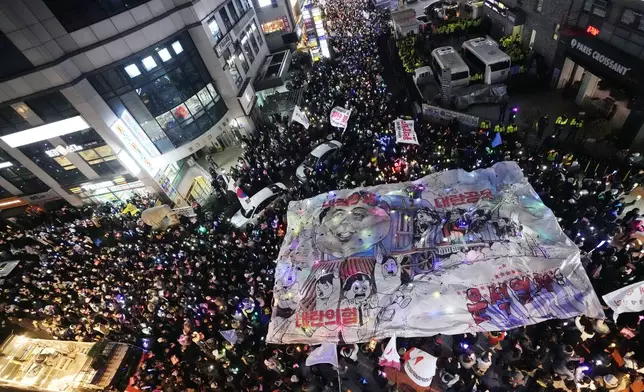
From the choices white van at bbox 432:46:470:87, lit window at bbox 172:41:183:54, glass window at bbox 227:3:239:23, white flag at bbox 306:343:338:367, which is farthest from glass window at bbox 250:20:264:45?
white flag at bbox 306:343:338:367

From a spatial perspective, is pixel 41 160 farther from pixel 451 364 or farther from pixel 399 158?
pixel 451 364

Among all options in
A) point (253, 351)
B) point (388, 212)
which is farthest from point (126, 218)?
point (388, 212)

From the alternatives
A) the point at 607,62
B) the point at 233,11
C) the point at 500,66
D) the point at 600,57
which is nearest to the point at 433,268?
the point at 607,62

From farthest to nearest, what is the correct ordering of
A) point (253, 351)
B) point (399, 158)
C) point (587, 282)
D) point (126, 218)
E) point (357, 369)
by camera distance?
1. point (126, 218)
2. point (399, 158)
3. point (253, 351)
4. point (357, 369)
5. point (587, 282)

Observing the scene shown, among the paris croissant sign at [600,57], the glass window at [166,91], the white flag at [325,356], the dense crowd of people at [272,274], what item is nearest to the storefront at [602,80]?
the paris croissant sign at [600,57]

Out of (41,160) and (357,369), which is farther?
(41,160)
